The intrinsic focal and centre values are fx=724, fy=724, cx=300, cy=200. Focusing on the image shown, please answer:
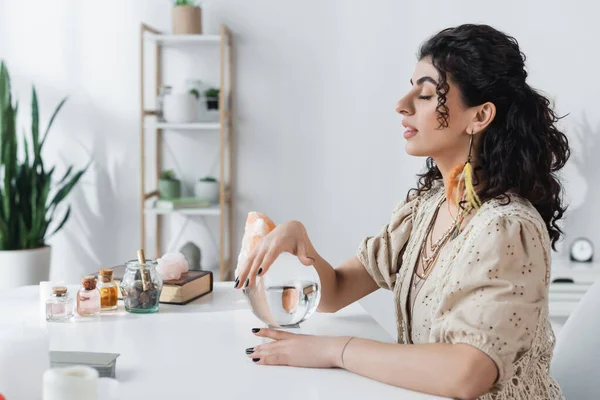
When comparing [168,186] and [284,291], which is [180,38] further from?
[284,291]

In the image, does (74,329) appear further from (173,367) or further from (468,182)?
(468,182)

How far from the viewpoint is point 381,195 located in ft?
12.2

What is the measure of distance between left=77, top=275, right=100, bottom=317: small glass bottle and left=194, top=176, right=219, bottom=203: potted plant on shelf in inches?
79.5

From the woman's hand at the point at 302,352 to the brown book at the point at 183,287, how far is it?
1.39ft

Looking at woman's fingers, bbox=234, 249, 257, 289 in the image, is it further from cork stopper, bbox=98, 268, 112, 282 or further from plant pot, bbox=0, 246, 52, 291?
plant pot, bbox=0, 246, 52, 291

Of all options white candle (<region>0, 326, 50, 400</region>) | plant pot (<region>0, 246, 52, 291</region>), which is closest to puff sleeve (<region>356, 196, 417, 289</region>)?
white candle (<region>0, 326, 50, 400</region>)

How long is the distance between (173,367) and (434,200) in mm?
757

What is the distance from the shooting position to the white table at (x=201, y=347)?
113 centimetres

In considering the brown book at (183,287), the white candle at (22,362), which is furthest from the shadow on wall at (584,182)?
the white candle at (22,362)

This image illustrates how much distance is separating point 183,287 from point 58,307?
0.94ft

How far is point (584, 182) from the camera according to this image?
3340 mm

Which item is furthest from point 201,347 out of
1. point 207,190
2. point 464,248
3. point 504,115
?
point 207,190

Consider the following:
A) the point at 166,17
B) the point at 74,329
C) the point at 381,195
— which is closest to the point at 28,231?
the point at 166,17

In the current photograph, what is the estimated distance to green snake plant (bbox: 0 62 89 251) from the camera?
3385 mm
